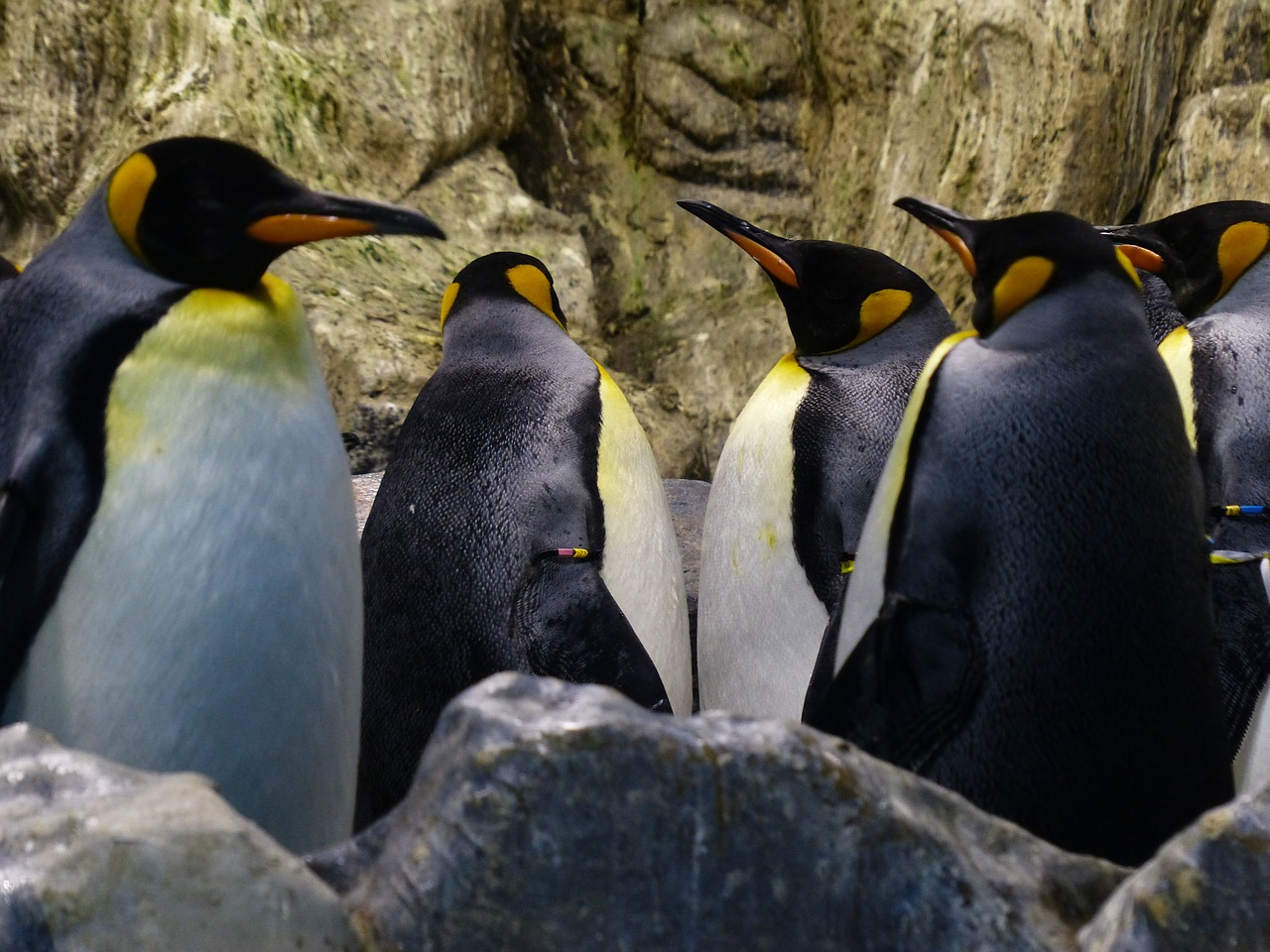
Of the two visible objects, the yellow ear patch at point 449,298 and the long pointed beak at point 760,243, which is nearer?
the long pointed beak at point 760,243

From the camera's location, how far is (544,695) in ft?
3.99

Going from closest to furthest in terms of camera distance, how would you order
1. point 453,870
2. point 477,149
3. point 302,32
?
1. point 453,870
2. point 302,32
3. point 477,149

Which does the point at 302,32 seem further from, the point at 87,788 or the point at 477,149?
the point at 87,788

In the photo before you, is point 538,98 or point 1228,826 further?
point 538,98

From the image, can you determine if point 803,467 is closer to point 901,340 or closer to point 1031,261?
point 901,340

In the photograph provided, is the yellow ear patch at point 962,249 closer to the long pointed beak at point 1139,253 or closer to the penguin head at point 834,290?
the penguin head at point 834,290

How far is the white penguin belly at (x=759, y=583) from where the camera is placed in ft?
9.56

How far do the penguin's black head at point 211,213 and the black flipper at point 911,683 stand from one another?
85cm

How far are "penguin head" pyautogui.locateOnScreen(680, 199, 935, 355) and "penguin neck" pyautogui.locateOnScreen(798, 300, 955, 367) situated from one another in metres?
0.02

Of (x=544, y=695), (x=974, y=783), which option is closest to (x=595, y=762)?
(x=544, y=695)

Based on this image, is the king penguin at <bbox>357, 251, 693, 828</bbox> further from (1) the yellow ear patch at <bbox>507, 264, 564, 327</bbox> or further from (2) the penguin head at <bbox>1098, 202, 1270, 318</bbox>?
(2) the penguin head at <bbox>1098, 202, 1270, 318</bbox>

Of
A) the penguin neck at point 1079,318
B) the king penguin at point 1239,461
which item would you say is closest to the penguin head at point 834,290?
the king penguin at point 1239,461

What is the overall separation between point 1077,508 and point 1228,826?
68cm

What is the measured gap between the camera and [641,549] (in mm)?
2879
